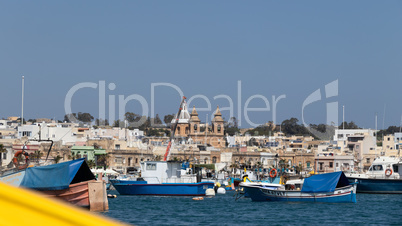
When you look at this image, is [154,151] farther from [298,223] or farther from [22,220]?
[22,220]

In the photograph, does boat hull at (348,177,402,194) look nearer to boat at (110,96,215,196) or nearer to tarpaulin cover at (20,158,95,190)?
boat at (110,96,215,196)

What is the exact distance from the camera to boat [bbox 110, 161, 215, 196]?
47406 mm

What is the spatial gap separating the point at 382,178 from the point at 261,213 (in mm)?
21518

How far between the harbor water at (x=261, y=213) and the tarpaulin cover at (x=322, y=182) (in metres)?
0.92

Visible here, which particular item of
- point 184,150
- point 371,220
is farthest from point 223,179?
point 371,220

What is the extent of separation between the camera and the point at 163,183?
4753 centimetres

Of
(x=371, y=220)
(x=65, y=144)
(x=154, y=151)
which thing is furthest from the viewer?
(x=154, y=151)

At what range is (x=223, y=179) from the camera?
81.4 meters

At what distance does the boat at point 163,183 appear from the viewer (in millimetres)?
47406

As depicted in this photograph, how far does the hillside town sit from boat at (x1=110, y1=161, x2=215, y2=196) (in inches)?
1190

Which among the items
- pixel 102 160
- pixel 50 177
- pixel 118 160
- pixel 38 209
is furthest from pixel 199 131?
pixel 38 209

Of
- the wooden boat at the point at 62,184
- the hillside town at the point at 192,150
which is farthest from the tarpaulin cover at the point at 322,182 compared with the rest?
the hillside town at the point at 192,150

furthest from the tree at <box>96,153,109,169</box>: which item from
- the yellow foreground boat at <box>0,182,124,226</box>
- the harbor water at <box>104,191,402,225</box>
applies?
the yellow foreground boat at <box>0,182,124,226</box>

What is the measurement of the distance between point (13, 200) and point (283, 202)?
40.7 m
